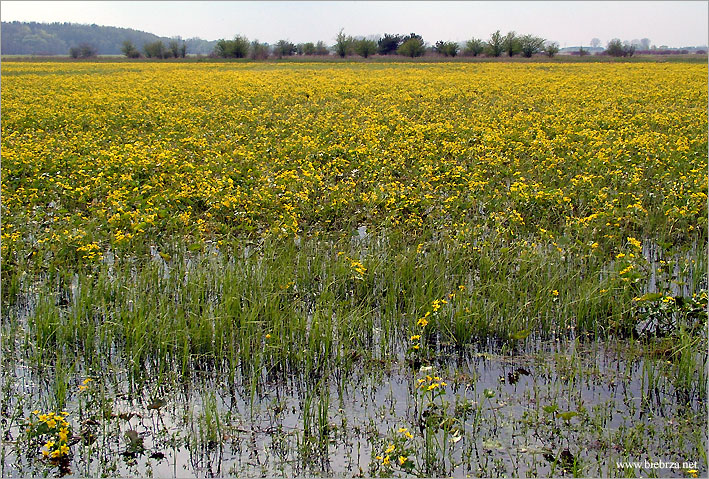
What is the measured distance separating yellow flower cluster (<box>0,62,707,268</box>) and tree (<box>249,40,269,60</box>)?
54423 millimetres

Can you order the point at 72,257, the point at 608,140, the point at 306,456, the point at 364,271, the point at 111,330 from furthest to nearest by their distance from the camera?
1. the point at 608,140
2. the point at 72,257
3. the point at 364,271
4. the point at 111,330
5. the point at 306,456

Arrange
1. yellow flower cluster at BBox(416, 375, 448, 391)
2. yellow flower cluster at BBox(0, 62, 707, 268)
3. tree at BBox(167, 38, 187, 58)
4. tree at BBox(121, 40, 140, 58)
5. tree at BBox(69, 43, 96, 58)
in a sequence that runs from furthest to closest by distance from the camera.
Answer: tree at BBox(121, 40, 140, 58)
tree at BBox(69, 43, 96, 58)
tree at BBox(167, 38, 187, 58)
yellow flower cluster at BBox(0, 62, 707, 268)
yellow flower cluster at BBox(416, 375, 448, 391)

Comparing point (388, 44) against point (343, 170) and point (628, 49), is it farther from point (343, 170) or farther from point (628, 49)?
point (343, 170)

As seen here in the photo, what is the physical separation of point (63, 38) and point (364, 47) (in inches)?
2875

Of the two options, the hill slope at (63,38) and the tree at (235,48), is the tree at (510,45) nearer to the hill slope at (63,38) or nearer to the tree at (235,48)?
the tree at (235,48)

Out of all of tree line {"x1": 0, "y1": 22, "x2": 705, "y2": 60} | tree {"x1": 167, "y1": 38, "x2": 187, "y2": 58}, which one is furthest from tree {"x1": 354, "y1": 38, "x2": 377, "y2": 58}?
tree {"x1": 167, "y1": 38, "x2": 187, "y2": 58}

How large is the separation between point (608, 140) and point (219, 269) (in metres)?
10.2

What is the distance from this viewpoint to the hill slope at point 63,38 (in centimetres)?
10900

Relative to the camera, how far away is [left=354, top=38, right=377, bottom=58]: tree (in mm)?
73562

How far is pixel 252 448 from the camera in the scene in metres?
4.38

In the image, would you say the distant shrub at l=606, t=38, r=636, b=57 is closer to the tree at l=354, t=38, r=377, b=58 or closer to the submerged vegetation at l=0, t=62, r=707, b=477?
the tree at l=354, t=38, r=377, b=58

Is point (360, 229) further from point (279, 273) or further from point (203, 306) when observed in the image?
point (203, 306)

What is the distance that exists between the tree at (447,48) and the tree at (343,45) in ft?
33.0

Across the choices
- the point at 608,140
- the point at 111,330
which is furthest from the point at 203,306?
the point at 608,140
